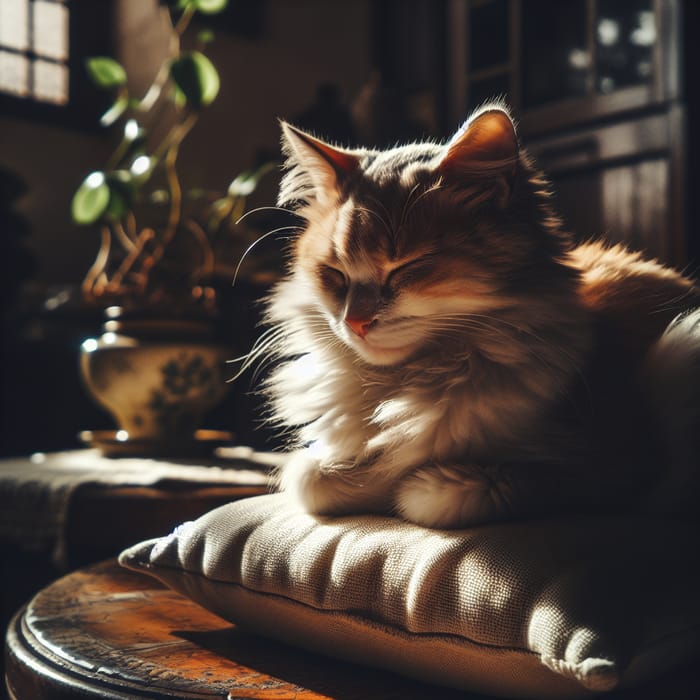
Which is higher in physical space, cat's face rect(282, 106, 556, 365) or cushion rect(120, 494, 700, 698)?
cat's face rect(282, 106, 556, 365)

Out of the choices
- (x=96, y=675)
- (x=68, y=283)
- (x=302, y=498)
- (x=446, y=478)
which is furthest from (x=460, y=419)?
(x=68, y=283)

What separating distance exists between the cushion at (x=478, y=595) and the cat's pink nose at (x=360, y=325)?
175 mm

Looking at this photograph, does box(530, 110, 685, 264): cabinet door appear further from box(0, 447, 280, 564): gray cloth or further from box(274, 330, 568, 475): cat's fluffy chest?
box(274, 330, 568, 475): cat's fluffy chest

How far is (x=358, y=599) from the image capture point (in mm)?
636

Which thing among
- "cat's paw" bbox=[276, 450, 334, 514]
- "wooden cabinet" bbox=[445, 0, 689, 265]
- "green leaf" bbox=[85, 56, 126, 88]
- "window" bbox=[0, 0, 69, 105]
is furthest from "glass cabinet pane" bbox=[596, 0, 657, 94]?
"window" bbox=[0, 0, 69, 105]

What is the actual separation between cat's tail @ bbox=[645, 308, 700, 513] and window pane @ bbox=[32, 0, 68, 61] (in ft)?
10.9

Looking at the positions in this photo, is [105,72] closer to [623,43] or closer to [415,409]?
[623,43]

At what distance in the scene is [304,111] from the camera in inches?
117

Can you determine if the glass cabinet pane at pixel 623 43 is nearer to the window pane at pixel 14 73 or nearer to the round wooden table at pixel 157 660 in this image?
the round wooden table at pixel 157 660

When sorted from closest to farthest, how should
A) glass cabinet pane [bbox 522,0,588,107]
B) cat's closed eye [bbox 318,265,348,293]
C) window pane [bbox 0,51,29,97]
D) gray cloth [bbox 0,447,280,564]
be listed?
1. cat's closed eye [bbox 318,265,348,293]
2. gray cloth [bbox 0,447,280,564]
3. glass cabinet pane [bbox 522,0,588,107]
4. window pane [bbox 0,51,29,97]

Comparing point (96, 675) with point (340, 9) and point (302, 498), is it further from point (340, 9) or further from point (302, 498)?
point (340, 9)

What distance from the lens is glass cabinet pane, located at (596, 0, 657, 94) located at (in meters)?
2.12

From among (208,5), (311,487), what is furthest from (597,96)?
(311,487)

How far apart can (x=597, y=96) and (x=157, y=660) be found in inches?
78.4
